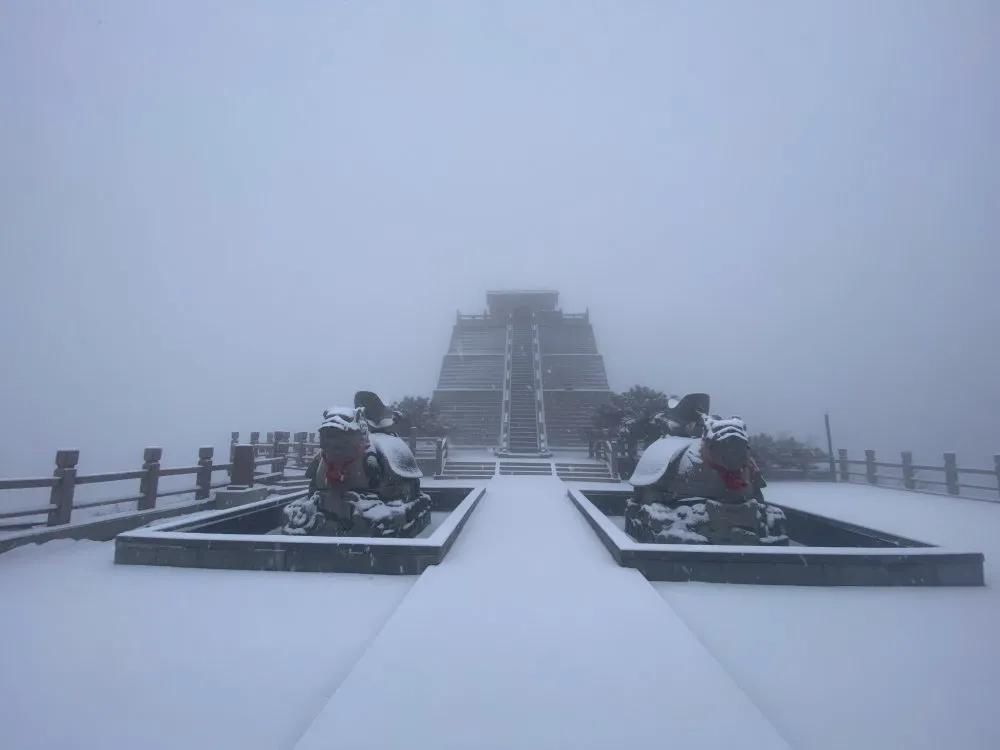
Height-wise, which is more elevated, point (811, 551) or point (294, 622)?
point (811, 551)

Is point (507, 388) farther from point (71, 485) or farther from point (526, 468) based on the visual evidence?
point (71, 485)

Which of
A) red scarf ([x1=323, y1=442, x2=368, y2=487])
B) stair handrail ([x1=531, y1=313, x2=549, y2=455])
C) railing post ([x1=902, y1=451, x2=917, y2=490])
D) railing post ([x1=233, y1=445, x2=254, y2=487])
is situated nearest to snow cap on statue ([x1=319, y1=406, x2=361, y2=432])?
red scarf ([x1=323, y1=442, x2=368, y2=487])

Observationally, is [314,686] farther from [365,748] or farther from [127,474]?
[127,474]

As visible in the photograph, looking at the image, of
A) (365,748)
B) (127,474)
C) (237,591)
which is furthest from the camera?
(127,474)

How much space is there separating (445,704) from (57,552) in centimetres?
542

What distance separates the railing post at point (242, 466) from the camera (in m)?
7.86

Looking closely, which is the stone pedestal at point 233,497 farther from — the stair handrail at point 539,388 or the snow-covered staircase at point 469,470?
the stair handrail at point 539,388

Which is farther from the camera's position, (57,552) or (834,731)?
(57,552)

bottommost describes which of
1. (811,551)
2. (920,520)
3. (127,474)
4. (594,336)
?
(920,520)

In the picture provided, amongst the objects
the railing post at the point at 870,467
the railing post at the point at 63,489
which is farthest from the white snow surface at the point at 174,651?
the railing post at the point at 870,467

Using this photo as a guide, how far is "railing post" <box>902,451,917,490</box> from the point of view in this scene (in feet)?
36.0

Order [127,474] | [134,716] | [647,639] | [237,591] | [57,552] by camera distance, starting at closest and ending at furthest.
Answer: [134,716]
[647,639]
[237,591]
[57,552]
[127,474]

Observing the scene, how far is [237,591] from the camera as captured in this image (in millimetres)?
3520

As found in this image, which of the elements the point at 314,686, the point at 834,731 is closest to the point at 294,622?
the point at 314,686
